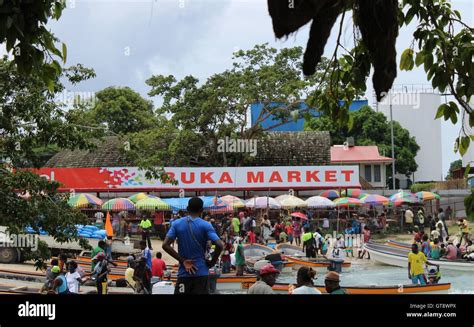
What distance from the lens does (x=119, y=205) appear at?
30.5 meters

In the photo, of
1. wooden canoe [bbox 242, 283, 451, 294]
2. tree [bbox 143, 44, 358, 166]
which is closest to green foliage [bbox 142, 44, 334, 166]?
tree [bbox 143, 44, 358, 166]

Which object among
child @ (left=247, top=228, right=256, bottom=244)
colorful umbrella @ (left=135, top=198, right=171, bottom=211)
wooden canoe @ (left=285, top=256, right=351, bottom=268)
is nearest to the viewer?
wooden canoe @ (left=285, top=256, right=351, bottom=268)

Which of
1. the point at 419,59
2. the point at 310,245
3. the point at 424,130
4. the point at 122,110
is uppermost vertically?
the point at 122,110

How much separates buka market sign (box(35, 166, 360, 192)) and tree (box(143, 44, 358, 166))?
3.32 meters

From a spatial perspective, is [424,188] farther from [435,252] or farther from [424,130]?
[435,252]

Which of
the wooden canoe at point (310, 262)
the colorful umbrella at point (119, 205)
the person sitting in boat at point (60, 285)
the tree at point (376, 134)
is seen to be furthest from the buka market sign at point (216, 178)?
the person sitting in boat at point (60, 285)

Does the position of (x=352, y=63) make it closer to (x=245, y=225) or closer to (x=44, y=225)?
(x=44, y=225)

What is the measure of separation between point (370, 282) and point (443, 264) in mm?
2564

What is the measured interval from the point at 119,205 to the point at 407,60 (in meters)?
25.8

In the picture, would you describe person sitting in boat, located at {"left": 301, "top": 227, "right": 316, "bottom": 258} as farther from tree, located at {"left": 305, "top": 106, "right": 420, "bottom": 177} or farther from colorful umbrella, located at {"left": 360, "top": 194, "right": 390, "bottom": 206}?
tree, located at {"left": 305, "top": 106, "right": 420, "bottom": 177}

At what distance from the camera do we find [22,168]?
36.5 feet

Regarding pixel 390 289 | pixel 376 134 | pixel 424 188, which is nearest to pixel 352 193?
pixel 424 188

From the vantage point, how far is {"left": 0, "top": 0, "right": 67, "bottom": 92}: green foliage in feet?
13.4
